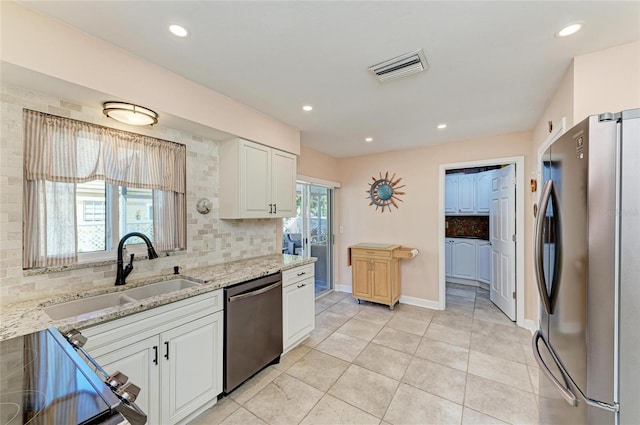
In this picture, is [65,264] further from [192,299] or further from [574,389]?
[574,389]

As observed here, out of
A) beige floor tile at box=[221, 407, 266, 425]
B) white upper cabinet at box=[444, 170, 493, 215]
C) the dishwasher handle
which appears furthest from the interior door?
beige floor tile at box=[221, 407, 266, 425]

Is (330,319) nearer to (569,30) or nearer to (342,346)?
(342,346)

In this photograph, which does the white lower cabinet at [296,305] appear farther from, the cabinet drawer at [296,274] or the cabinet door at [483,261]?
Result: the cabinet door at [483,261]

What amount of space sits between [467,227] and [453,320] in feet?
8.10

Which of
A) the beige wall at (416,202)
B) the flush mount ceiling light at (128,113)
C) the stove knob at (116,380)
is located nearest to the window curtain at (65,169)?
the flush mount ceiling light at (128,113)

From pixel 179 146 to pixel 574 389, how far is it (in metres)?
3.01

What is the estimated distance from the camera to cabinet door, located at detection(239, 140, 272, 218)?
260 centimetres

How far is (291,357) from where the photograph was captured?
2.62 m

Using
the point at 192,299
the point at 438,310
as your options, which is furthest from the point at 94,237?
the point at 438,310

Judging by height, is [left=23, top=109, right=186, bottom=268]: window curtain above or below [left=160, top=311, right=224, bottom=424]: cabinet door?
above

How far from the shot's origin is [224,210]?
2645 mm

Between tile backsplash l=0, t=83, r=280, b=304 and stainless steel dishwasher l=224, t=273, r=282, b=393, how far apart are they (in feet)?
2.23

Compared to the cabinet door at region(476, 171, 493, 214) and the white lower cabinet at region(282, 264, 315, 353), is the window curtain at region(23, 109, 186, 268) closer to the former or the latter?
the white lower cabinet at region(282, 264, 315, 353)

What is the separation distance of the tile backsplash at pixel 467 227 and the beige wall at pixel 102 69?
4.76 metres
